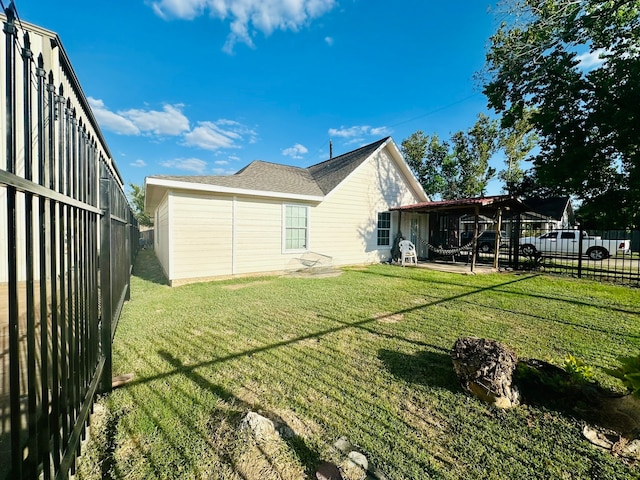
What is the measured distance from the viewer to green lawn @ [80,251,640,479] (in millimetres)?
1706

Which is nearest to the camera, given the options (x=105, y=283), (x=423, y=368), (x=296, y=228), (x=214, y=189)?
(x=105, y=283)

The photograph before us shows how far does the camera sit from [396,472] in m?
1.63

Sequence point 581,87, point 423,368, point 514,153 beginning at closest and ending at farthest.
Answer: point 423,368 → point 581,87 → point 514,153

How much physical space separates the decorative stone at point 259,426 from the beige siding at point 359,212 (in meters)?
7.46

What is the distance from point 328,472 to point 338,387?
2.97ft

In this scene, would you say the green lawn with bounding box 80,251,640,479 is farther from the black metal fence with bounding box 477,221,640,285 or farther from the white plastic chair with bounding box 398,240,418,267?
the white plastic chair with bounding box 398,240,418,267

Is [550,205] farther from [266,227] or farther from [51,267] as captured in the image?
[51,267]

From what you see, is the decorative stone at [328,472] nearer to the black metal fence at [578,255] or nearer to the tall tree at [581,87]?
the black metal fence at [578,255]

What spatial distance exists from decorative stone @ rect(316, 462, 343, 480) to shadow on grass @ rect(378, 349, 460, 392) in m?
1.24

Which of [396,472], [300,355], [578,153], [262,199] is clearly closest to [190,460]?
[396,472]

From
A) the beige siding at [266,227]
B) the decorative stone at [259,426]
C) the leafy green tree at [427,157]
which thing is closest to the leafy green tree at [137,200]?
the beige siding at [266,227]

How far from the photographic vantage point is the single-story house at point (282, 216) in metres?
6.97

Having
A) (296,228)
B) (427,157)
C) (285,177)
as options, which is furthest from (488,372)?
(427,157)

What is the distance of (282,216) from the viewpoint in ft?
28.1
